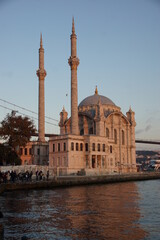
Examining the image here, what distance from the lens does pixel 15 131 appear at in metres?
45.2

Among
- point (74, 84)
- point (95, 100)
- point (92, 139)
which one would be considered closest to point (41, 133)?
point (92, 139)

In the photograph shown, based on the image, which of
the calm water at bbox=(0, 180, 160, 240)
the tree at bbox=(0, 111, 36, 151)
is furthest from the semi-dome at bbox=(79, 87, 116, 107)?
the calm water at bbox=(0, 180, 160, 240)

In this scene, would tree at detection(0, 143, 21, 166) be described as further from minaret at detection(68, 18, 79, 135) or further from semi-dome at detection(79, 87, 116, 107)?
semi-dome at detection(79, 87, 116, 107)

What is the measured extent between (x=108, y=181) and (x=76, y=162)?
342 inches

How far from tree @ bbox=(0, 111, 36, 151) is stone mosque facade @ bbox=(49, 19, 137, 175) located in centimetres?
611

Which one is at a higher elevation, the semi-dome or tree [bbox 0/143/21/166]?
the semi-dome

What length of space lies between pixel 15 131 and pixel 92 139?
14.7 metres

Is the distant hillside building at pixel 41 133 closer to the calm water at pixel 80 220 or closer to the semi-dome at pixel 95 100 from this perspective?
the semi-dome at pixel 95 100

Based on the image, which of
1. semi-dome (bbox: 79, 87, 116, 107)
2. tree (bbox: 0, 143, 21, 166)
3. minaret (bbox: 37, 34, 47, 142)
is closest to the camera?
tree (bbox: 0, 143, 21, 166)

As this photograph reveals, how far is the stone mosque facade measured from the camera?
173 feet

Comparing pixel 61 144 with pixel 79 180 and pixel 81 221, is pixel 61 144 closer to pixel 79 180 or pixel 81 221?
pixel 79 180

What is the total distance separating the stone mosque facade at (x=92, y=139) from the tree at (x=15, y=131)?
20.1ft

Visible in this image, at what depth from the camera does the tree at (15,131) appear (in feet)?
147

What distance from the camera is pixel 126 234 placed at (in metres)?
13.3
